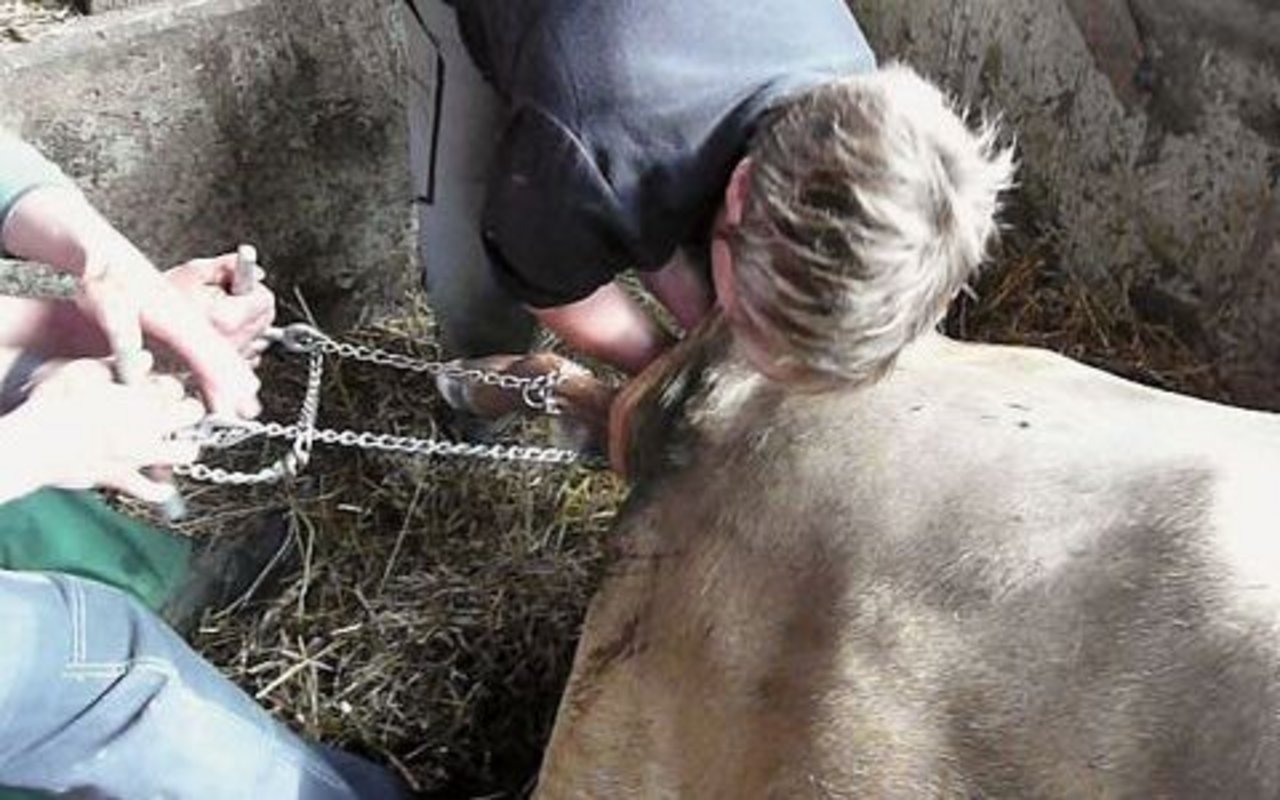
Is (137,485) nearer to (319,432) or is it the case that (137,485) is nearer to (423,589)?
(319,432)

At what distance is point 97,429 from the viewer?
1.29 meters

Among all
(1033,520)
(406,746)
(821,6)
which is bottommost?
(406,746)

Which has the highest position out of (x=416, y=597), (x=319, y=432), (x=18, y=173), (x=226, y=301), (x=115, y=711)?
(x=18, y=173)

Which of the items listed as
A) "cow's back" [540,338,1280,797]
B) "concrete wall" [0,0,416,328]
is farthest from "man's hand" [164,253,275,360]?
"concrete wall" [0,0,416,328]

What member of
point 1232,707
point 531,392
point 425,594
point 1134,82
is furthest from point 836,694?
point 1134,82

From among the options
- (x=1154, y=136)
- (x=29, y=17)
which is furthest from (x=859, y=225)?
(x=29, y=17)

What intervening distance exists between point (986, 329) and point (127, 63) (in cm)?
101

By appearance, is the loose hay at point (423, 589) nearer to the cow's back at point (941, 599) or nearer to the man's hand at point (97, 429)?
the cow's back at point (941, 599)

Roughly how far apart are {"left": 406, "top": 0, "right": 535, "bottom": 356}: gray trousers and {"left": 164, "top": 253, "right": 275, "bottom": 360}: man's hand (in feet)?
1.12

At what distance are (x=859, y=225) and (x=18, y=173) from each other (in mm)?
645

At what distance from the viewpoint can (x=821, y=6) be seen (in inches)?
63.9

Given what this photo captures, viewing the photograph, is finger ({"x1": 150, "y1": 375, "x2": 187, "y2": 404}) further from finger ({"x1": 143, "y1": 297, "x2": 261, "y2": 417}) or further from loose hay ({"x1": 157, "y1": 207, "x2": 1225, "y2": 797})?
loose hay ({"x1": 157, "y1": 207, "x2": 1225, "y2": 797})

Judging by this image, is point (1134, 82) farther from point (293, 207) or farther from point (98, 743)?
point (98, 743)

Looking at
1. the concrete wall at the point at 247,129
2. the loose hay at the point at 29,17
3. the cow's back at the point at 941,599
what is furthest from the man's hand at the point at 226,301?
the loose hay at the point at 29,17
